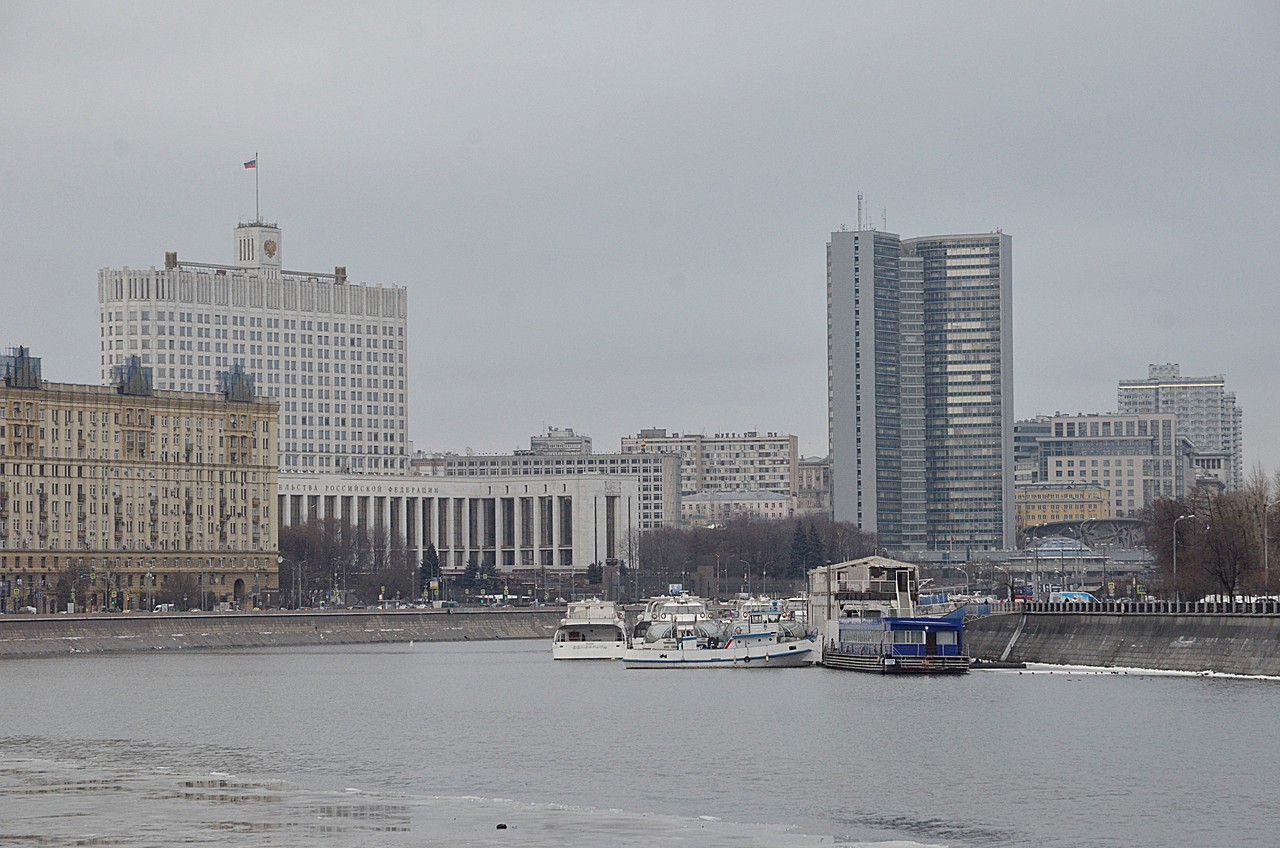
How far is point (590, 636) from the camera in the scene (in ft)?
533

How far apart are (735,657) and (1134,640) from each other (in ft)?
91.3

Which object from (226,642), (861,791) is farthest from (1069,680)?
(226,642)

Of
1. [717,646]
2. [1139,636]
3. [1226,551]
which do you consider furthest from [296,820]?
[1226,551]

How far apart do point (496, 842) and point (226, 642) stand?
459 ft

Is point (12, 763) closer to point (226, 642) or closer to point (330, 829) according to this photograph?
point (330, 829)

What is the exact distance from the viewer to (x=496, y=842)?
5103cm

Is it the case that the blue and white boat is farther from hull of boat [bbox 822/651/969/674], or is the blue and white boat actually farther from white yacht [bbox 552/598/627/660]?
white yacht [bbox 552/598/627/660]

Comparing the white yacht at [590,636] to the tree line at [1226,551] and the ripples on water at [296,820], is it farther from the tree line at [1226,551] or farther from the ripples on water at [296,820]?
the ripples on water at [296,820]

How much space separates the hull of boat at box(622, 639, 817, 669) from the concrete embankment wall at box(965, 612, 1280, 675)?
33.2 ft

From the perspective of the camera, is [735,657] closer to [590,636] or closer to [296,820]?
[590,636]

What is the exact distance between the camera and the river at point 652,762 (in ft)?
178

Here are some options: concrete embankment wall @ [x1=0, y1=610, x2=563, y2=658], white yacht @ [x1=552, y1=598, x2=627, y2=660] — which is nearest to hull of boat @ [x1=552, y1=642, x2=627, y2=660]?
white yacht @ [x1=552, y1=598, x2=627, y2=660]

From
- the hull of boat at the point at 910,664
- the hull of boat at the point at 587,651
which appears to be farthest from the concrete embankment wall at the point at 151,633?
the hull of boat at the point at 910,664

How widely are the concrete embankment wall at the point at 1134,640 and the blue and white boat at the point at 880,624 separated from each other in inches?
117
